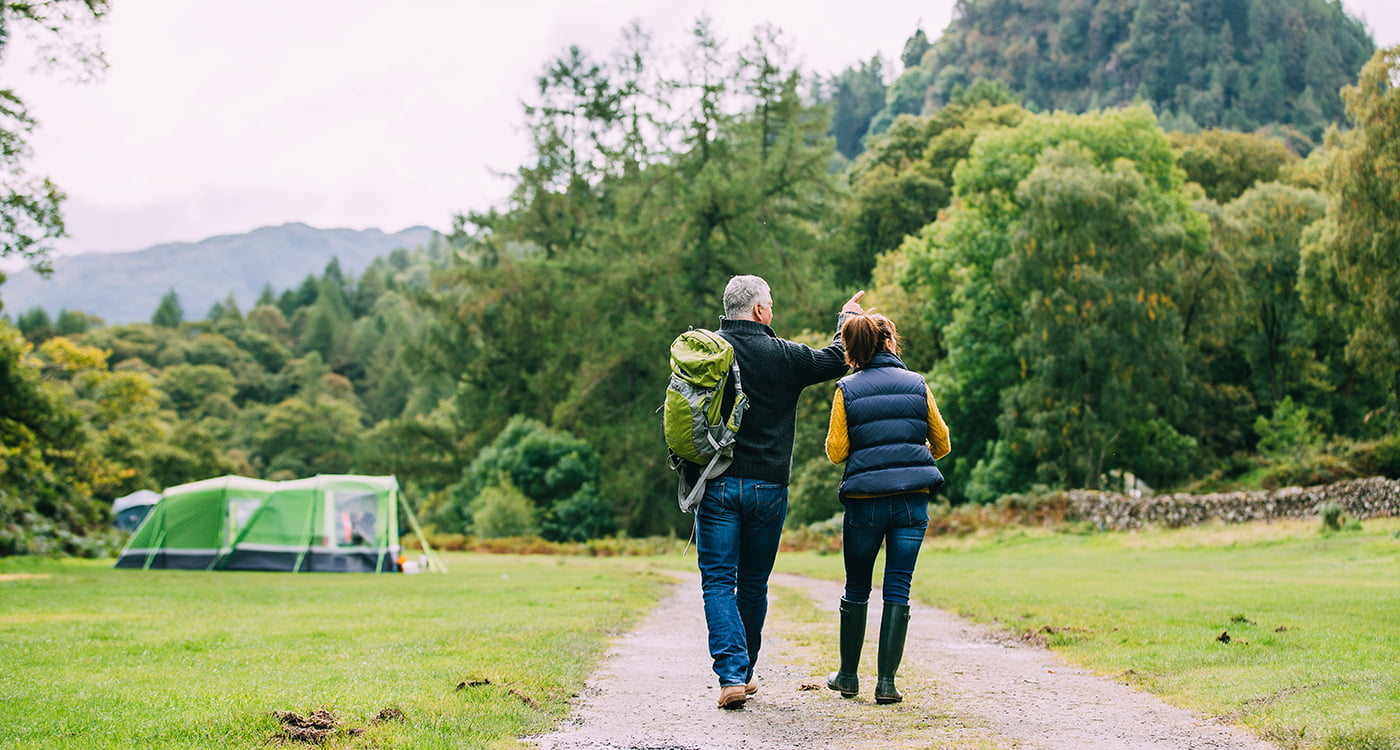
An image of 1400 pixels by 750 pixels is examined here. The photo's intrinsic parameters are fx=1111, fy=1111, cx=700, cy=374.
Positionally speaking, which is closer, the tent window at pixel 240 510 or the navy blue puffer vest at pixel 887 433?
the navy blue puffer vest at pixel 887 433

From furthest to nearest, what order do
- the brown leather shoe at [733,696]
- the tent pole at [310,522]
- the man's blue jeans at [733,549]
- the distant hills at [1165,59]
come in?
the distant hills at [1165,59]
the tent pole at [310,522]
the man's blue jeans at [733,549]
the brown leather shoe at [733,696]

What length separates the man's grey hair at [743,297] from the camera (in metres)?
6.39

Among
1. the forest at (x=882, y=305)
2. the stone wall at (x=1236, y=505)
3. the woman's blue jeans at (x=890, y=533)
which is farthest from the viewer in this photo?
the forest at (x=882, y=305)

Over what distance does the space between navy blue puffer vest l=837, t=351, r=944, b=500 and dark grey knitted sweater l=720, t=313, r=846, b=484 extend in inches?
10.4

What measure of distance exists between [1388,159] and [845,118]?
168m

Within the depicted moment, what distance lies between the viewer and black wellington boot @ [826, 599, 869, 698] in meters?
6.19

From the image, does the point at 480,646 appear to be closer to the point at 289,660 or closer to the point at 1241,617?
the point at 289,660

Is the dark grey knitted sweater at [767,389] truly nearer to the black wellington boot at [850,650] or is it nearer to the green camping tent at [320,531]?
the black wellington boot at [850,650]

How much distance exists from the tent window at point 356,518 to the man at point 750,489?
19795 mm

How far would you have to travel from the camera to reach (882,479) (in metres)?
6.07

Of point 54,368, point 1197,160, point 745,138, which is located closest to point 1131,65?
point 1197,160

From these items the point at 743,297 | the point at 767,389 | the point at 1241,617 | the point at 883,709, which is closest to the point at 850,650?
the point at 883,709

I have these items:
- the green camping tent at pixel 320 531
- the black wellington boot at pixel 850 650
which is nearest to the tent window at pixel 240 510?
the green camping tent at pixel 320 531

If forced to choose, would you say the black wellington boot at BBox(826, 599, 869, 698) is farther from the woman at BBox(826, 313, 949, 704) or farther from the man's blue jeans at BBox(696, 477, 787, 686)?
the man's blue jeans at BBox(696, 477, 787, 686)
